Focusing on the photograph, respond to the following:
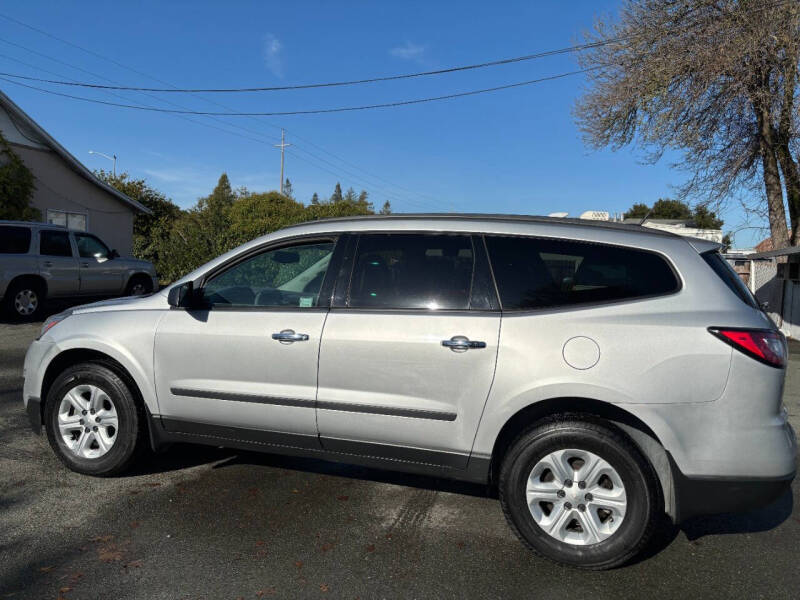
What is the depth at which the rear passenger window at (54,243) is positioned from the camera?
1230cm

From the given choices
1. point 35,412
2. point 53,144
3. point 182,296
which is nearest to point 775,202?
point 182,296

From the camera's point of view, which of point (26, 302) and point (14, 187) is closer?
point (26, 302)

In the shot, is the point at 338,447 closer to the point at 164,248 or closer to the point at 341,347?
the point at 341,347

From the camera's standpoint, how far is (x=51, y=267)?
40.7 feet

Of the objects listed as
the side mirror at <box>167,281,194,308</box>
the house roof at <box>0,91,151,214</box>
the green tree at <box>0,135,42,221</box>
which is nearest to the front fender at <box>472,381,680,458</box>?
the side mirror at <box>167,281,194,308</box>

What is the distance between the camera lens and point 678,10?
14.1m

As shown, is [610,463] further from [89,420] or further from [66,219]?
[66,219]

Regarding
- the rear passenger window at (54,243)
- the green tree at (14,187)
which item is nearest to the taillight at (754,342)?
the rear passenger window at (54,243)

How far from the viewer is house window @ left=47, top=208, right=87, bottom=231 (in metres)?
18.8

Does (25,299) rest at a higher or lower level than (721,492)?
higher

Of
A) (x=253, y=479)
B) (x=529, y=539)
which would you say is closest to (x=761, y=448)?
(x=529, y=539)

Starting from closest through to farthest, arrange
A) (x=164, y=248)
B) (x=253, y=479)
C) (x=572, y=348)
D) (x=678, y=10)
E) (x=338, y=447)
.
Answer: (x=572, y=348)
(x=338, y=447)
(x=253, y=479)
(x=678, y=10)
(x=164, y=248)

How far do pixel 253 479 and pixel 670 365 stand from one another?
2821 millimetres

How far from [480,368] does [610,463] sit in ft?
2.62
